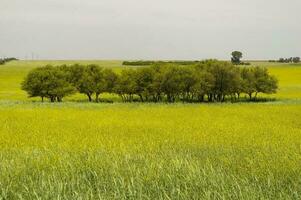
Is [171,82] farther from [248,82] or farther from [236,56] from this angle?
[236,56]

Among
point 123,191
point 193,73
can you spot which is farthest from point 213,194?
point 193,73

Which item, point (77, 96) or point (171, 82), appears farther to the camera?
point (77, 96)

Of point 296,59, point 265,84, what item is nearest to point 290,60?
point 296,59

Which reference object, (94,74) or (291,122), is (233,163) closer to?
(291,122)

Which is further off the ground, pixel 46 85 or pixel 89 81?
pixel 89 81

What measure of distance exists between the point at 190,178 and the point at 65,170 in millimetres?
3020

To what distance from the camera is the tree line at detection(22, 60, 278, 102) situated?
69688 mm

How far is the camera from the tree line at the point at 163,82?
6969 centimetres

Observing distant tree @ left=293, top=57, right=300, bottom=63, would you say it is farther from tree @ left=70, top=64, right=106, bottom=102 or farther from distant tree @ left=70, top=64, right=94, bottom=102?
tree @ left=70, top=64, right=106, bottom=102

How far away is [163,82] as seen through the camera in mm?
68750

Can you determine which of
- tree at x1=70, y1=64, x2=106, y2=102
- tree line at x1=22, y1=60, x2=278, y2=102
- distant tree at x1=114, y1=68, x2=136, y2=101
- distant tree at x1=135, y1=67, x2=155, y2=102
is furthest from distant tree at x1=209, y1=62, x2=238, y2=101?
tree at x1=70, y1=64, x2=106, y2=102

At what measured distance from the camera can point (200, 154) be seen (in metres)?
15.4

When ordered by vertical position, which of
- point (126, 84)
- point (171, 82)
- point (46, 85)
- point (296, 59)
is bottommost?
point (46, 85)

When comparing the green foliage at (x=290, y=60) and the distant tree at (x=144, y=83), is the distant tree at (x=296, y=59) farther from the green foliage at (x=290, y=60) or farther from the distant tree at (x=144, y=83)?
the distant tree at (x=144, y=83)
